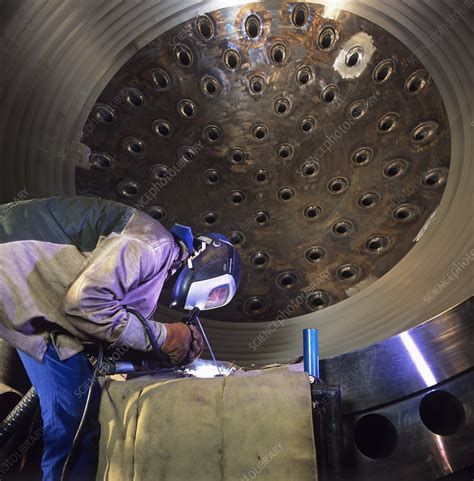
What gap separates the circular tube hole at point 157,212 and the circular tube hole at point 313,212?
0.73 metres

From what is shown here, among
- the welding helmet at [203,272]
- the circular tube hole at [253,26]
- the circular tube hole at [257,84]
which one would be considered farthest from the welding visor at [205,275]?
the circular tube hole at [253,26]

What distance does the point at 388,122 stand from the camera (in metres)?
Result: 1.89

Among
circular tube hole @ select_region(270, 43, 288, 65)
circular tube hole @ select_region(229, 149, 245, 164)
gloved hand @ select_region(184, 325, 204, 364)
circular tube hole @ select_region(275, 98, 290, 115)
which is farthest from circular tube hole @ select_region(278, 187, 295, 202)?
gloved hand @ select_region(184, 325, 204, 364)

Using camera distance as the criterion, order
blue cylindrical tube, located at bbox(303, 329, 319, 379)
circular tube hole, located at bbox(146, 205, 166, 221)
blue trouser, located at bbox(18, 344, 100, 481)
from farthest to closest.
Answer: circular tube hole, located at bbox(146, 205, 166, 221), blue cylindrical tube, located at bbox(303, 329, 319, 379), blue trouser, located at bbox(18, 344, 100, 481)

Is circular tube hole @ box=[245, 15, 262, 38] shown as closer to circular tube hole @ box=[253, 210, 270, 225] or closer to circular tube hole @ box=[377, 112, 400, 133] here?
circular tube hole @ box=[377, 112, 400, 133]

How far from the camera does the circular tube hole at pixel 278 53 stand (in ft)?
5.96

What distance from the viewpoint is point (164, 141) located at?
6.64 ft

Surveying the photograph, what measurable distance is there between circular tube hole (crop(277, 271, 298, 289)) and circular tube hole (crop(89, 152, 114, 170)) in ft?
3.34

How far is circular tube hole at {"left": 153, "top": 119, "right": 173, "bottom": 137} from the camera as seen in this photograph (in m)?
1.98

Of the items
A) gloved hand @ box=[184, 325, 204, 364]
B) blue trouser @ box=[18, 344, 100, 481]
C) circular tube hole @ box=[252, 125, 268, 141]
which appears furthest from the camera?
circular tube hole @ box=[252, 125, 268, 141]

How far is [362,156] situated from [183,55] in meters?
0.94

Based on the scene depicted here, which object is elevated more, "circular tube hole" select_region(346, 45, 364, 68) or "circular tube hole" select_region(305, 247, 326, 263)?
"circular tube hole" select_region(346, 45, 364, 68)

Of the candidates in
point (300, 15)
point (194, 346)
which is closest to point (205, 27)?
point (300, 15)

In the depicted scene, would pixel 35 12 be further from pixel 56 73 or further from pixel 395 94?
pixel 395 94
